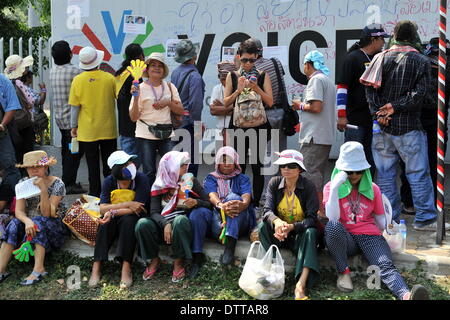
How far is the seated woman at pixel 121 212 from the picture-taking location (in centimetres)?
558

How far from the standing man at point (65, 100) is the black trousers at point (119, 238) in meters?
1.92

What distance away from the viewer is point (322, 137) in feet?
20.6

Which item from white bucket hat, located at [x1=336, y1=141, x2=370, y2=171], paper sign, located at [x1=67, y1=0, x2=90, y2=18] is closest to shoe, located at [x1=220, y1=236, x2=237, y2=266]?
white bucket hat, located at [x1=336, y1=141, x2=370, y2=171]

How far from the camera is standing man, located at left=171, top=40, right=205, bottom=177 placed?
6.91 m

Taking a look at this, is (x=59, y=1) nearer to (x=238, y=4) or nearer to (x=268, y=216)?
(x=238, y=4)

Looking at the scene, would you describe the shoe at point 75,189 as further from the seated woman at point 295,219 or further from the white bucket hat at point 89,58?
the seated woman at point 295,219

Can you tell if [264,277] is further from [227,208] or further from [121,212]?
[121,212]

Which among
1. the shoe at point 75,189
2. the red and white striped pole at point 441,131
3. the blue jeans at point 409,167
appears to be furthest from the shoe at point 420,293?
the shoe at point 75,189

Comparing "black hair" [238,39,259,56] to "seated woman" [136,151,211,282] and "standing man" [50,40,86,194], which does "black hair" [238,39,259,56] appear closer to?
"seated woman" [136,151,211,282]

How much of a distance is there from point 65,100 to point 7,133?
954mm

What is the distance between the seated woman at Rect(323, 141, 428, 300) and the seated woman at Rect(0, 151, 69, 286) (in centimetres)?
254

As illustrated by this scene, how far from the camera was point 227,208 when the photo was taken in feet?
18.2

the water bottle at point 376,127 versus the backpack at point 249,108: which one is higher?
the backpack at point 249,108

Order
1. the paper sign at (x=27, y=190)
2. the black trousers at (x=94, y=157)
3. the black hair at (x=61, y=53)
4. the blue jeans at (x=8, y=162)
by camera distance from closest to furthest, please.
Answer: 1. the paper sign at (x=27, y=190)
2. the blue jeans at (x=8, y=162)
3. the black trousers at (x=94, y=157)
4. the black hair at (x=61, y=53)
